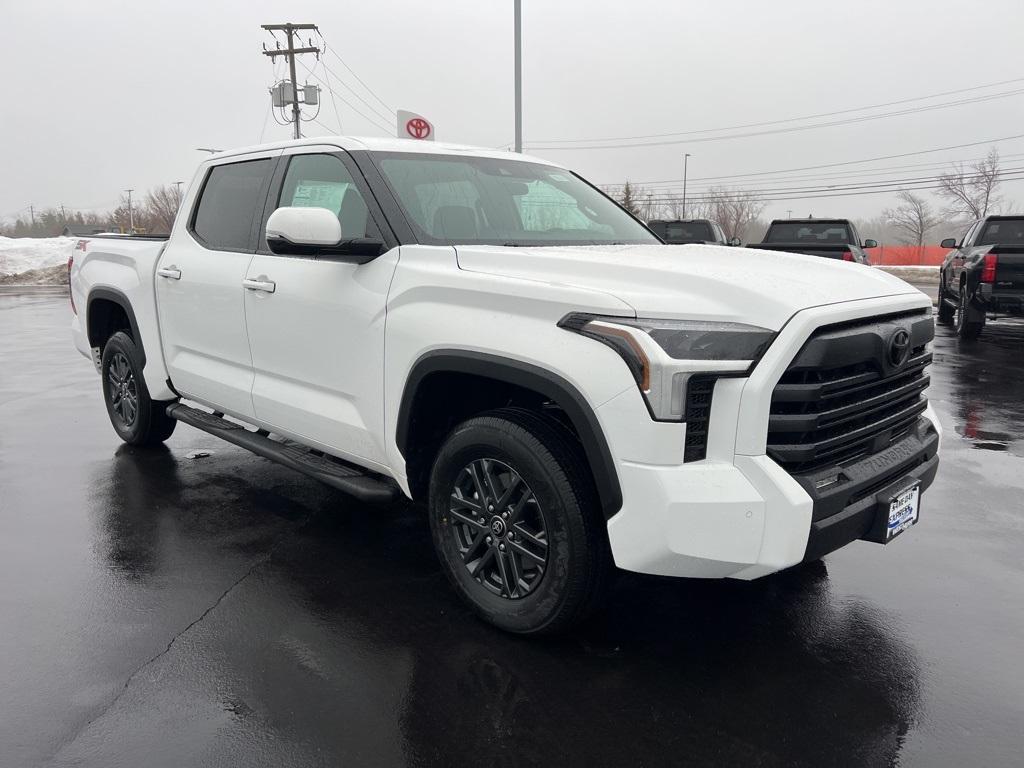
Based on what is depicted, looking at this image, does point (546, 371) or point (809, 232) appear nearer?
point (546, 371)

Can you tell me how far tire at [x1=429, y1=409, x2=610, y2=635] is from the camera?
2812 mm

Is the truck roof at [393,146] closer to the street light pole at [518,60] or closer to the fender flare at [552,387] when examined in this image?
the fender flare at [552,387]

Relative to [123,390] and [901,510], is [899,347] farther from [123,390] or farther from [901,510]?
[123,390]

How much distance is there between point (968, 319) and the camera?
11.8 meters

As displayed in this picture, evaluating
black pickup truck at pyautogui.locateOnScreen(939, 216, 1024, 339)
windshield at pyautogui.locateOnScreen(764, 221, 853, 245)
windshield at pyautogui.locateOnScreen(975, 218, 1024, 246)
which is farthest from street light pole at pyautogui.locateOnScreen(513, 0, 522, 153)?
windshield at pyautogui.locateOnScreen(975, 218, 1024, 246)

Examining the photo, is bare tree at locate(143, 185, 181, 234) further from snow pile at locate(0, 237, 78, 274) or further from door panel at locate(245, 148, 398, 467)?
door panel at locate(245, 148, 398, 467)

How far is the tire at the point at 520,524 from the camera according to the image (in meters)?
2.81

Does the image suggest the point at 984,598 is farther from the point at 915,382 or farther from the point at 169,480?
the point at 169,480

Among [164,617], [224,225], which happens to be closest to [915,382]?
[164,617]

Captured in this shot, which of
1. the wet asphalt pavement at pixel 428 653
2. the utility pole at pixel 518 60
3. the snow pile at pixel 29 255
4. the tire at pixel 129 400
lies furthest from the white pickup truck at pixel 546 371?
the snow pile at pixel 29 255

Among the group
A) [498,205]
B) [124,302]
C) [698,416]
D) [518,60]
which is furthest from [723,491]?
[518,60]

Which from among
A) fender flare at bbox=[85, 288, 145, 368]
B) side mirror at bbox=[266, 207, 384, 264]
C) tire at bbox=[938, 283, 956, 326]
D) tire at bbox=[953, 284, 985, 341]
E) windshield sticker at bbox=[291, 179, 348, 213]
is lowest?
tire at bbox=[938, 283, 956, 326]

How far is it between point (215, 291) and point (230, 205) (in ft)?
1.90

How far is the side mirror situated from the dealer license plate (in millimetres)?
2260
